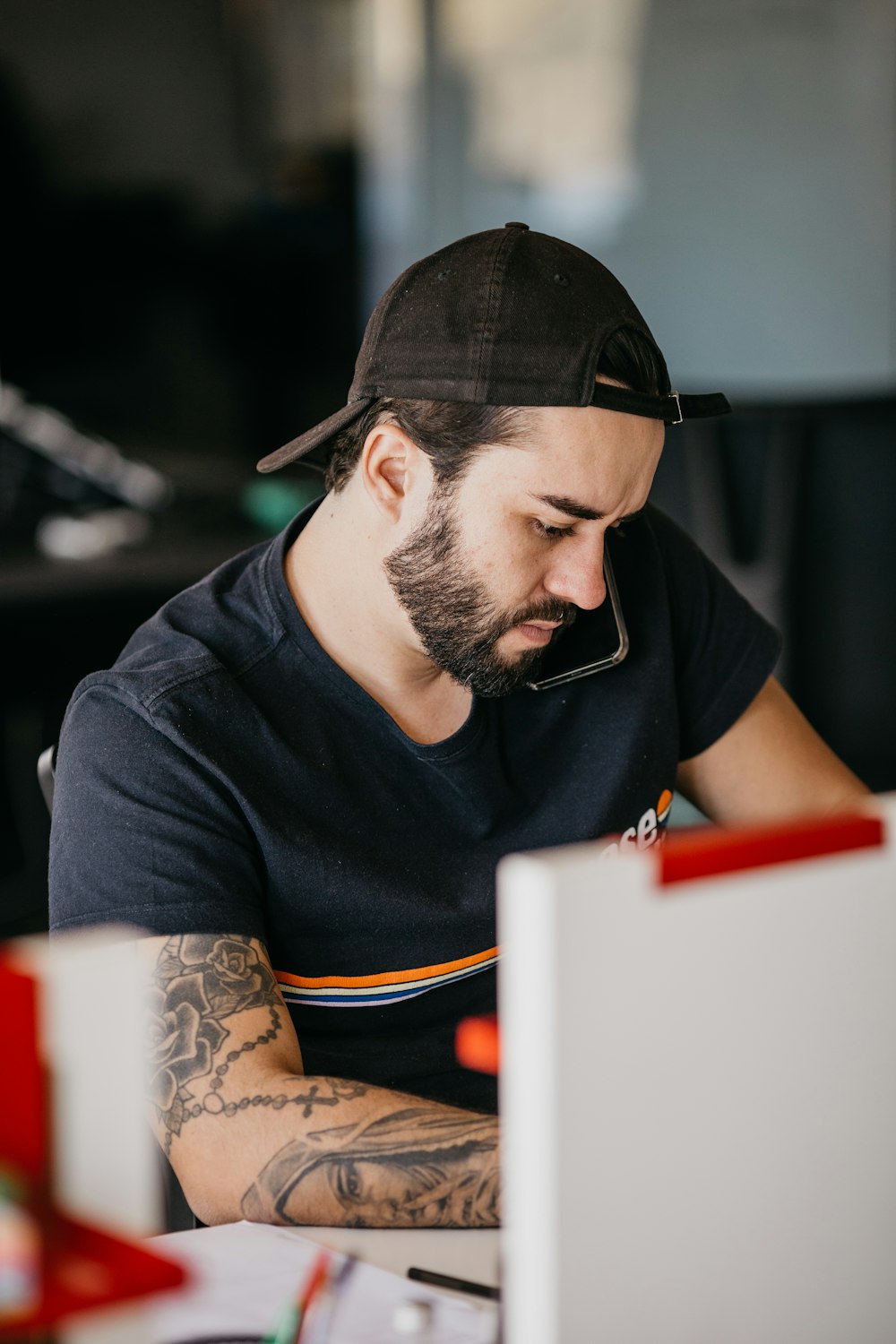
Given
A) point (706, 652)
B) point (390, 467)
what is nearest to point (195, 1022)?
point (390, 467)

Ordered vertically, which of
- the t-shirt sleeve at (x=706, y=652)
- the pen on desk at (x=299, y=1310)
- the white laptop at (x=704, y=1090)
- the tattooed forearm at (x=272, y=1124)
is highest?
the t-shirt sleeve at (x=706, y=652)

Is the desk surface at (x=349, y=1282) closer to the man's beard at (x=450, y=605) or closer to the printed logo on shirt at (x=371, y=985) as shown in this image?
the printed logo on shirt at (x=371, y=985)

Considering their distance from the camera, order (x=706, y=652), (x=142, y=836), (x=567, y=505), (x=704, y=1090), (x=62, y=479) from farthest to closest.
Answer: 1. (x=62, y=479)
2. (x=706, y=652)
3. (x=567, y=505)
4. (x=142, y=836)
5. (x=704, y=1090)

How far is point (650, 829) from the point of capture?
133 cm

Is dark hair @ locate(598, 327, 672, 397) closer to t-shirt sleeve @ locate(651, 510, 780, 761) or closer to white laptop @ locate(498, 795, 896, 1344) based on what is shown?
t-shirt sleeve @ locate(651, 510, 780, 761)

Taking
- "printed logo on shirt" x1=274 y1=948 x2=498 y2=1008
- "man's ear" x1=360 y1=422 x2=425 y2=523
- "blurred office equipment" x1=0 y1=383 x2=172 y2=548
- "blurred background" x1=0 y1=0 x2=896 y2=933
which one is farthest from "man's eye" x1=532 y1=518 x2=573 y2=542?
"blurred office equipment" x1=0 y1=383 x2=172 y2=548

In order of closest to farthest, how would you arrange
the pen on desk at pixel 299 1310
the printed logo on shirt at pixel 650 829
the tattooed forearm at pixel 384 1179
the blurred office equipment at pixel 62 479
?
the pen on desk at pixel 299 1310, the tattooed forearm at pixel 384 1179, the printed logo on shirt at pixel 650 829, the blurred office equipment at pixel 62 479

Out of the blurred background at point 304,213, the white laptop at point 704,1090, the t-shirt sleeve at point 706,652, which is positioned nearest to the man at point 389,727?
the t-shirt sleeve at point 706,652

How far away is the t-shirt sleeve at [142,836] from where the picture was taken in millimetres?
1028

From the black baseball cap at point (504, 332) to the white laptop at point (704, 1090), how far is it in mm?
586

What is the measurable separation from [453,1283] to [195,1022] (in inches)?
10.2

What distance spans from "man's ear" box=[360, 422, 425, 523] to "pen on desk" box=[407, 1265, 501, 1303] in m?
0.60

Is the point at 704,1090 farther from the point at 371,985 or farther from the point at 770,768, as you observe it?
the point at 770,768

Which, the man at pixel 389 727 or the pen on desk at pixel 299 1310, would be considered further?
the man at pixel 389 727
